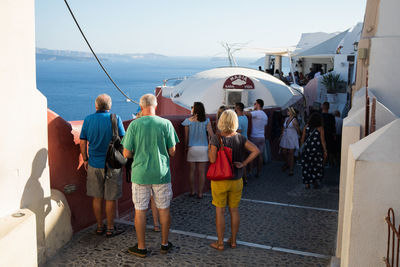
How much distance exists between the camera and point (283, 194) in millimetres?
9297

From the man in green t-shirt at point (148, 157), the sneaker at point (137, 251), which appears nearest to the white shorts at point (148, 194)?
the man in green t-shirt at point (148, 157)

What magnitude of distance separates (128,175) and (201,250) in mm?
1239

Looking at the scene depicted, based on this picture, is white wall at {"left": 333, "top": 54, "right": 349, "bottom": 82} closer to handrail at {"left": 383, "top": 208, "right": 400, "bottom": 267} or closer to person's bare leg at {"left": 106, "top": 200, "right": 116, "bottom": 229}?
person's bare leg at {"left": 106, "top": 200, "right": 116, "bottom": 229}

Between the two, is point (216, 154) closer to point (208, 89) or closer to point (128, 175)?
point (128, 175)

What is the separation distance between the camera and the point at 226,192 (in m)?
5.71

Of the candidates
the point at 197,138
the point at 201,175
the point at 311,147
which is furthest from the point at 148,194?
the point at 311,147

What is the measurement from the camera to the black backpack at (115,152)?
5.83 metres

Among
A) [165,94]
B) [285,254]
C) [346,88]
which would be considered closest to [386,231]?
[285,254]

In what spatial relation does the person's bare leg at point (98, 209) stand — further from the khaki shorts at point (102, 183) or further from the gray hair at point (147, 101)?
the gray hair at point (147, 101)

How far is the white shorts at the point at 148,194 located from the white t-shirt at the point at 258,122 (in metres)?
5.42

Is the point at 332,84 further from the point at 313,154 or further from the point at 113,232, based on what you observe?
the point at 113,232

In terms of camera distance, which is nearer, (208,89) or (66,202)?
(66,202)

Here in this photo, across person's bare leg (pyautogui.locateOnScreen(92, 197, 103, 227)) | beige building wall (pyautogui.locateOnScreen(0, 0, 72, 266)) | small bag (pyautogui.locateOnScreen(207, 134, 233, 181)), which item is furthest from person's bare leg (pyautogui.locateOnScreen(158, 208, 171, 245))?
A: beige building wall (pyautogui.locateOnScreen(0, 0, 72, 266))

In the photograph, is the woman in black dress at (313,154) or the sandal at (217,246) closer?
the sandal at (217,246)
